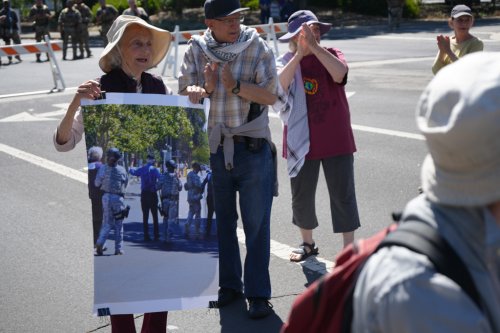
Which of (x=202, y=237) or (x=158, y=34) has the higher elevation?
(x=158, y=34)

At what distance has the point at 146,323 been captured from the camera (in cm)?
456

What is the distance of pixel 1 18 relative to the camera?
2911 centimetres

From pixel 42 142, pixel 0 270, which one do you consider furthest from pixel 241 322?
pixel 42 142

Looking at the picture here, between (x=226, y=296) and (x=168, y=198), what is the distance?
162 cm

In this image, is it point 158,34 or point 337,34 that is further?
point 337,34

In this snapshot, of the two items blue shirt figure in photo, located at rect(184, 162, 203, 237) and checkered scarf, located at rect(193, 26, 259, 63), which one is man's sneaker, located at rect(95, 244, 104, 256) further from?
checkered scarf, located at rect(193, 26, 259, 63)

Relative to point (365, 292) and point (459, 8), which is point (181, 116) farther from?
point (459, 8)

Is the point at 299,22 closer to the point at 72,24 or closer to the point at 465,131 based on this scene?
the point at 465,131

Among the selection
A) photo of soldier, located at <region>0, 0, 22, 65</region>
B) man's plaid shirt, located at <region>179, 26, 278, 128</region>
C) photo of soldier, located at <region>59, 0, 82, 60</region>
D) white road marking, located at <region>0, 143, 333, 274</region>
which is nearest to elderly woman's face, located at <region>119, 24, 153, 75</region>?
man's plaid shirt, located at <region>179, 26, 278, 128</region>

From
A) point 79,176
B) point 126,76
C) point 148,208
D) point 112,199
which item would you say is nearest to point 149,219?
point 148,208

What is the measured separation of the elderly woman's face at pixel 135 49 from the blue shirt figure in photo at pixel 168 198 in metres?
0.56

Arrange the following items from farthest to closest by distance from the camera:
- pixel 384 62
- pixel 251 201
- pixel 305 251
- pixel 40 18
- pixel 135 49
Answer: pixel 40 18 < pixel 384 62 < pixel 305 251 < pixel 251 201 < pixel 135 49

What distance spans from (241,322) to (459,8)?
4442 millimetres

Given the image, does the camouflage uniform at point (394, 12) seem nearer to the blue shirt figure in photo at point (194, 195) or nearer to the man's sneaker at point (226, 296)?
the man's sneaker at point (226, 296)
